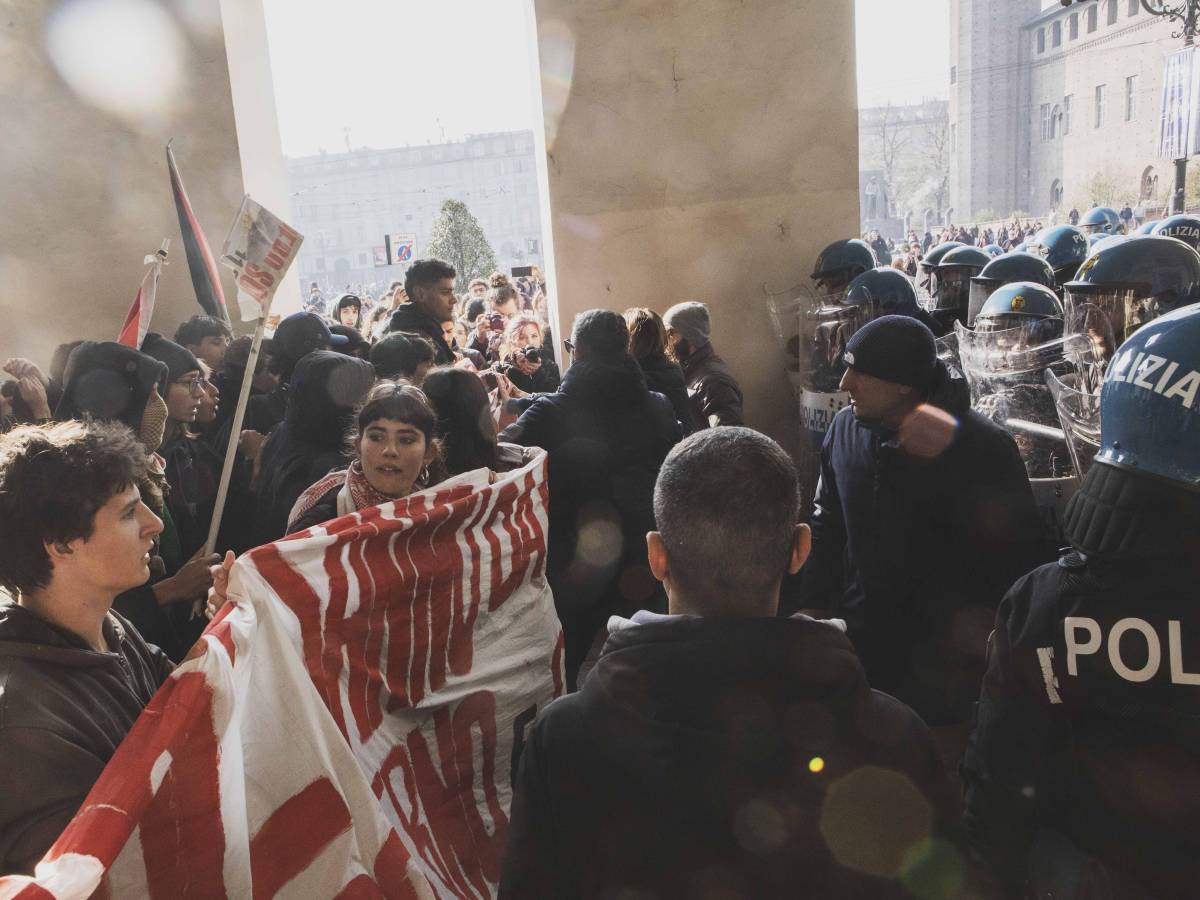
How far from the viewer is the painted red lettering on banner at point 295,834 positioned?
6.53ft

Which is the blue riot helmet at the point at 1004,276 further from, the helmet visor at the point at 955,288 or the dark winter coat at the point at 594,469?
the dark winter coat at the point at 594,469

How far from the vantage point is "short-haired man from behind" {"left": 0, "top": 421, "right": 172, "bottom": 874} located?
164cm

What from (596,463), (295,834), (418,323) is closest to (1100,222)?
(418,323)

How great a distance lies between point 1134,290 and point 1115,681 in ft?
11.2

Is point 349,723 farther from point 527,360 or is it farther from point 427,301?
point 527,360

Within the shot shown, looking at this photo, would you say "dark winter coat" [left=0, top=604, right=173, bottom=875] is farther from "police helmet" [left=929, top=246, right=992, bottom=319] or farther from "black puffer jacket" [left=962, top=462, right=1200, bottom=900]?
"police helmet" [left=929, top=246, right=992, bottom=319]

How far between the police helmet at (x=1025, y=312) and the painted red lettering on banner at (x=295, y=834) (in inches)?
159

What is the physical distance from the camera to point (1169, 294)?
4.56m

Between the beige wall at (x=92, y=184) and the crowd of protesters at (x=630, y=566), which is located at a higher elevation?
the beige wall at (x=92, y=184)

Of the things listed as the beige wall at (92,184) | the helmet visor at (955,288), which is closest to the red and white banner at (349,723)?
the helmet visor at (955,288)

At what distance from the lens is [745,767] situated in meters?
1.40

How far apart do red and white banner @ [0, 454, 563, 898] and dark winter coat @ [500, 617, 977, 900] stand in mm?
781

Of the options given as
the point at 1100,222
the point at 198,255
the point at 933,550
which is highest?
the point at 198,255

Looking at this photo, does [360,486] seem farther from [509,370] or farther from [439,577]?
[509,370]
